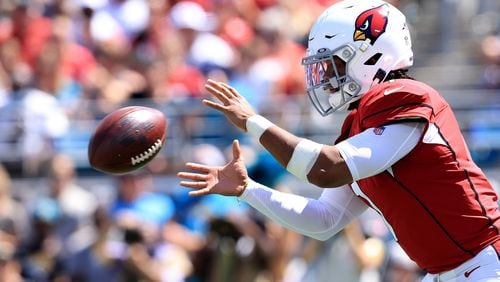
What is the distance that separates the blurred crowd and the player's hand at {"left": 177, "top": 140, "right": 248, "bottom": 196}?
325 centimetres

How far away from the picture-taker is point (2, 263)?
7.73 metres

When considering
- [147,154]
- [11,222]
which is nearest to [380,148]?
[147,154]

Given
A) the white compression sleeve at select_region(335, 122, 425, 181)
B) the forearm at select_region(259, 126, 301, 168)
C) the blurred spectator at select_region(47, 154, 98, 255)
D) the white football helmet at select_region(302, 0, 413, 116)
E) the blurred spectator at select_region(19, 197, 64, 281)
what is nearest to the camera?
the white compression sleeve at select_region(335, 122, 425, 181)

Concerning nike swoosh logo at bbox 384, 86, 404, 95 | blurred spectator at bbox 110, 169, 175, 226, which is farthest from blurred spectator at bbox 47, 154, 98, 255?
nike swoosh logo at bbox 384, 86, 404, 95

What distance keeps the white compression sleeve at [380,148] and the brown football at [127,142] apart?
3.52 ft

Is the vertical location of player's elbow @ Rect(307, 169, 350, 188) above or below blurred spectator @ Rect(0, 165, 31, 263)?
above

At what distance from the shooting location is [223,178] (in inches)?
171

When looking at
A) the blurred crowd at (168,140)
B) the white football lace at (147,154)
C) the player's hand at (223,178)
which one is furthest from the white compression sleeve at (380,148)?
the blurred crowd at (168,140)

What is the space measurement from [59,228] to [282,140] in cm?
441

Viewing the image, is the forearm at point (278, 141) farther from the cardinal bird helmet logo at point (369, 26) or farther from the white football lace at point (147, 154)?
the white football lace at point (147, 154)

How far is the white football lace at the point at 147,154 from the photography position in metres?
4.74

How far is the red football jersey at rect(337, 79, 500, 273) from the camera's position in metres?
4.06

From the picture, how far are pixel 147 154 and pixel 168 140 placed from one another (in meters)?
4.02

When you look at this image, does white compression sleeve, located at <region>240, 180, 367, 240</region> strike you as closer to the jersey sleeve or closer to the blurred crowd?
the jersey sleeve
